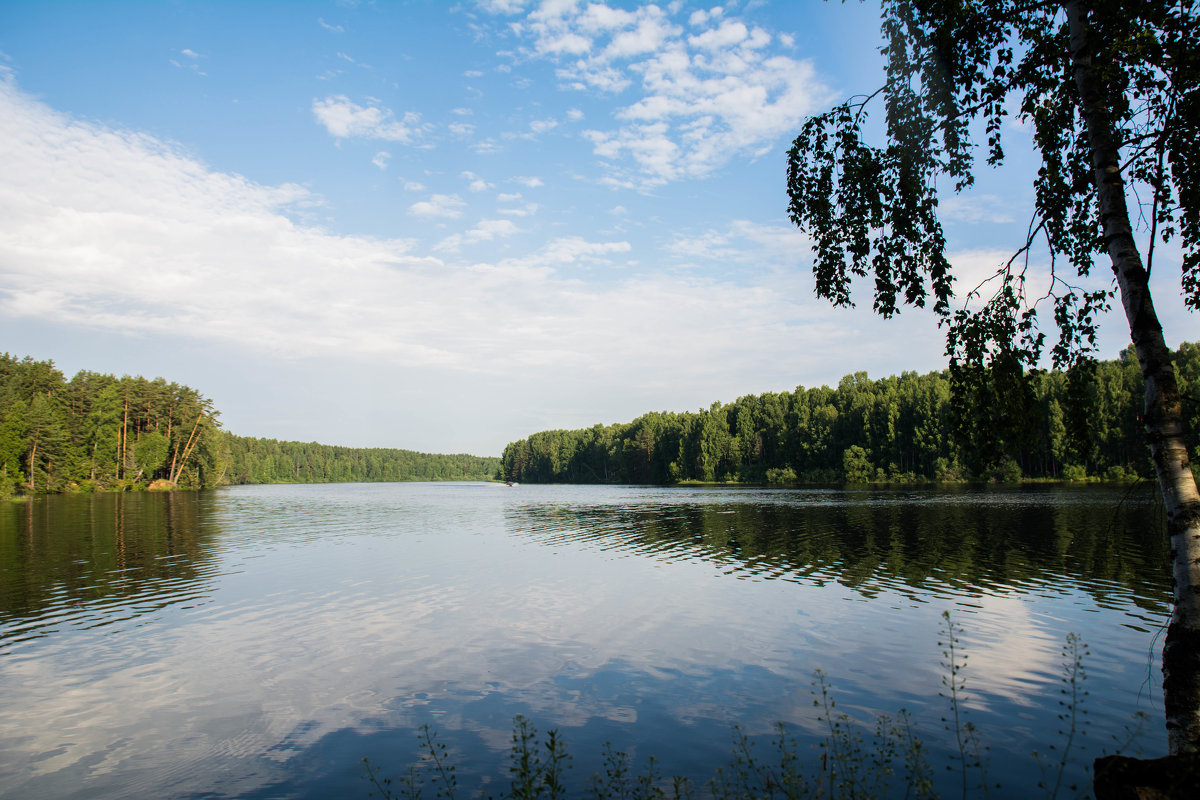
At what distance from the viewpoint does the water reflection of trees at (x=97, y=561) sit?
23.0 metres

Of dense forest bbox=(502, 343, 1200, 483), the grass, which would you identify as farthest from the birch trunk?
dense forest bbox=(502, 343, 1200, 483)

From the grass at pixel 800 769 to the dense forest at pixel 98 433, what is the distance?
102m

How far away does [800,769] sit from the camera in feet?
32.0

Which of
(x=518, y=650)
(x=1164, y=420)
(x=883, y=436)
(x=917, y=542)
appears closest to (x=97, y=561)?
(x=518, y=650)

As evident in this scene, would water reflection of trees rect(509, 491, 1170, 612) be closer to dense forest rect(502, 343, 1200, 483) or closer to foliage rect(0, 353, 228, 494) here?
dense forest rect(502, 343, 1200, 483)

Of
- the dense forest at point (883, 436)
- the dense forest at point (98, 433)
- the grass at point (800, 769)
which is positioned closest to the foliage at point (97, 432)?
the dense forest at point (98, 433)

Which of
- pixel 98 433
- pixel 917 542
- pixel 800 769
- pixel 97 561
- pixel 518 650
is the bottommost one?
pixel 917 542

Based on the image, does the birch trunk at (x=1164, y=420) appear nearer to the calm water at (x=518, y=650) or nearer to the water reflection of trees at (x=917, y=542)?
the calm water at (x=518, y=650)

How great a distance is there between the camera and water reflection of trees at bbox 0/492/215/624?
23031mm

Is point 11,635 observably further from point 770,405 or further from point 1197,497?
point 770,405

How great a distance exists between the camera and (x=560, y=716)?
40.0ft

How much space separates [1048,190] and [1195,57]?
2.47m

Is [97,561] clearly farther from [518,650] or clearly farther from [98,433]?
[98,433]

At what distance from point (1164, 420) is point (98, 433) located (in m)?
140
